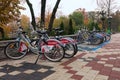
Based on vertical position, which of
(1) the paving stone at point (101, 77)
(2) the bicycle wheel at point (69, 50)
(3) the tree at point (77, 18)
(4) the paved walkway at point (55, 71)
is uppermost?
(3) the tree at point (77, 18)

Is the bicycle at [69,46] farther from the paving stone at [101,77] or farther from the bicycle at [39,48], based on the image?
the paving stone at [101,77]

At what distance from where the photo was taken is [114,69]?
4.20 m

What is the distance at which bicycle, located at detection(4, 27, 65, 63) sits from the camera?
15.9ft

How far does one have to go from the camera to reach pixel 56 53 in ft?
16.1

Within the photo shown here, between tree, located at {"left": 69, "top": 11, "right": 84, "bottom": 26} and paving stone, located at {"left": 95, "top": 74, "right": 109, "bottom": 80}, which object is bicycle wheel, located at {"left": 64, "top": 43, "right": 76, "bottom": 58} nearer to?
paving stone, located at {"left": 95, "top": 74, "right": 109, "bottom": 80}

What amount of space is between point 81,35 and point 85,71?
22.2 ft

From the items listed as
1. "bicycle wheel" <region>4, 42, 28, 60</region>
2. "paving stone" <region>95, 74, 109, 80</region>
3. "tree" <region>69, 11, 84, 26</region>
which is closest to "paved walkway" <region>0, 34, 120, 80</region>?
"paving stone" <region>95, 74, 109, 80</region>

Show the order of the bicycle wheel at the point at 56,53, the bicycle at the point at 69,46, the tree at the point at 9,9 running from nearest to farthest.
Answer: the bicycle wheel at the point at 56,53 < the bicycle at the point at 69,46 < the tree at the point at 9,9

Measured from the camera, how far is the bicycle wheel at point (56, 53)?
482cm

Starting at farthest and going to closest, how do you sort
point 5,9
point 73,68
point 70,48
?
point 5,9 < point 70,48 < point 73,68

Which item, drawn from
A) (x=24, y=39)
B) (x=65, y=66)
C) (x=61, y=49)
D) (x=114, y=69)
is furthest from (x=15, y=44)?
(x=114, y=69)

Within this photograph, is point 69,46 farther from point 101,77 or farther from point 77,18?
point 77,18

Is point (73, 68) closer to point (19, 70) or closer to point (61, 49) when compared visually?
point (61, 49)

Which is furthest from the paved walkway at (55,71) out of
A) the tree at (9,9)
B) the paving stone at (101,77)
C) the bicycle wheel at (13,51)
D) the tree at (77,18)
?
the tree at (77,18)
